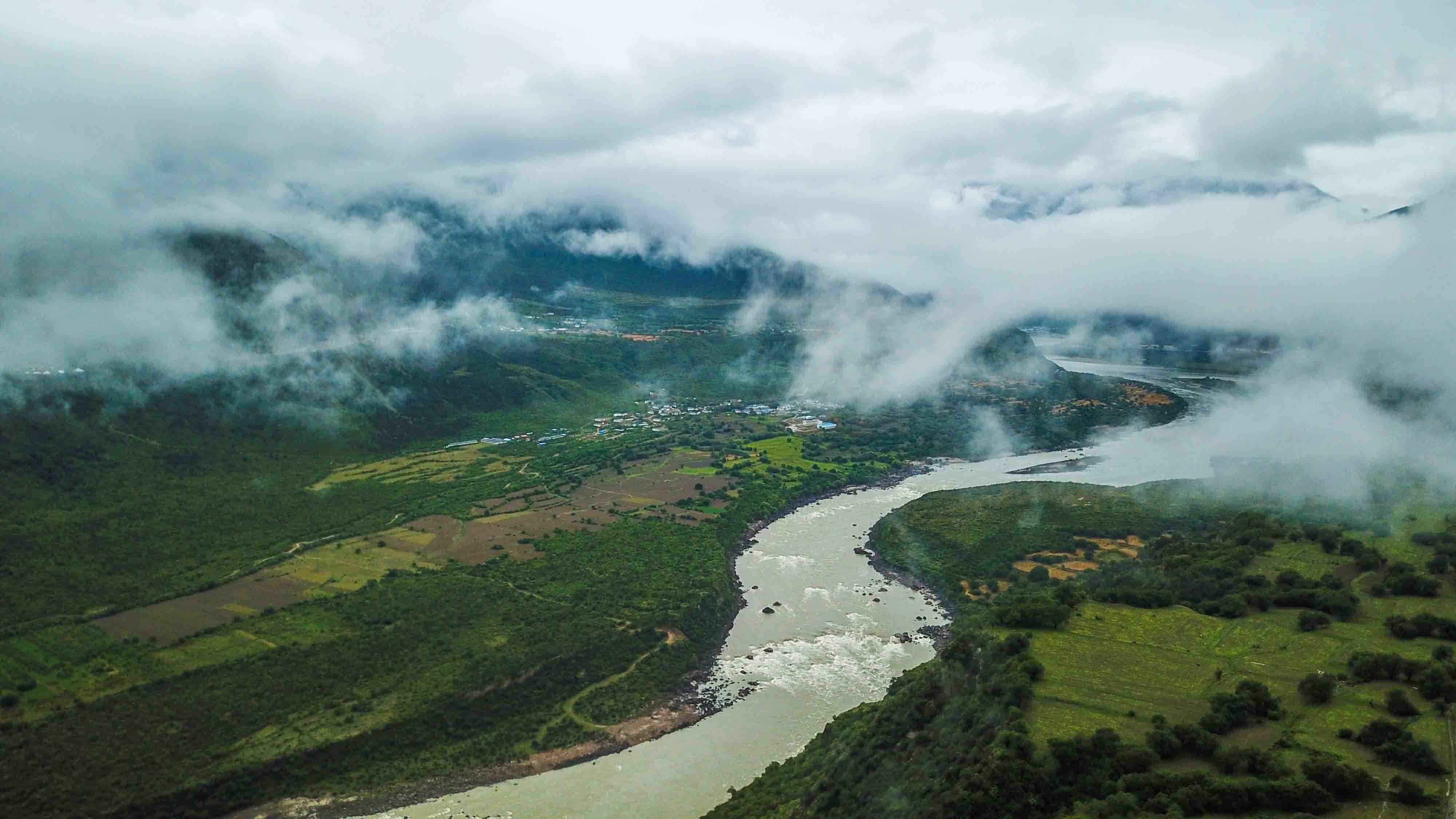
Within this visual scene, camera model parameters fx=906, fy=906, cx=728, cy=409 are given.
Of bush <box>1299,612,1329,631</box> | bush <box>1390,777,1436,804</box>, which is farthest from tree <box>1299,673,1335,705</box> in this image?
bush <box>1299,612,1329,631</box>

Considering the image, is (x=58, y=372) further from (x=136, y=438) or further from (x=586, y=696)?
(x=586, y=696)

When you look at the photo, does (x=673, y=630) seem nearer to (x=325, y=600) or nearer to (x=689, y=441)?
(x=325, y=600)

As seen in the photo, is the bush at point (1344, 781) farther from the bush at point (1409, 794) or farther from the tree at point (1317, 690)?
the tree at point (1317, 690)

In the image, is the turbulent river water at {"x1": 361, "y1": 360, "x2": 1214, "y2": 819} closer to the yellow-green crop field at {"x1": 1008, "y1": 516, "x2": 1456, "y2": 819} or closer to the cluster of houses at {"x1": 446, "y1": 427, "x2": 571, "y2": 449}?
the yellow-green crop field at {"x1": 1008, "y1": 516, "x2": 1456, "y2": 819}

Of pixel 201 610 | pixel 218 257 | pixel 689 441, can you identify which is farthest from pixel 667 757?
pixel 218 257

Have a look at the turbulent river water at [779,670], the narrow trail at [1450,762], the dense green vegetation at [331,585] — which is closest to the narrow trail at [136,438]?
the dense green vegetation at [331,585]

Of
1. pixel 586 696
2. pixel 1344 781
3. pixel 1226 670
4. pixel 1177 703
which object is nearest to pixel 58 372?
pixel 586 696
